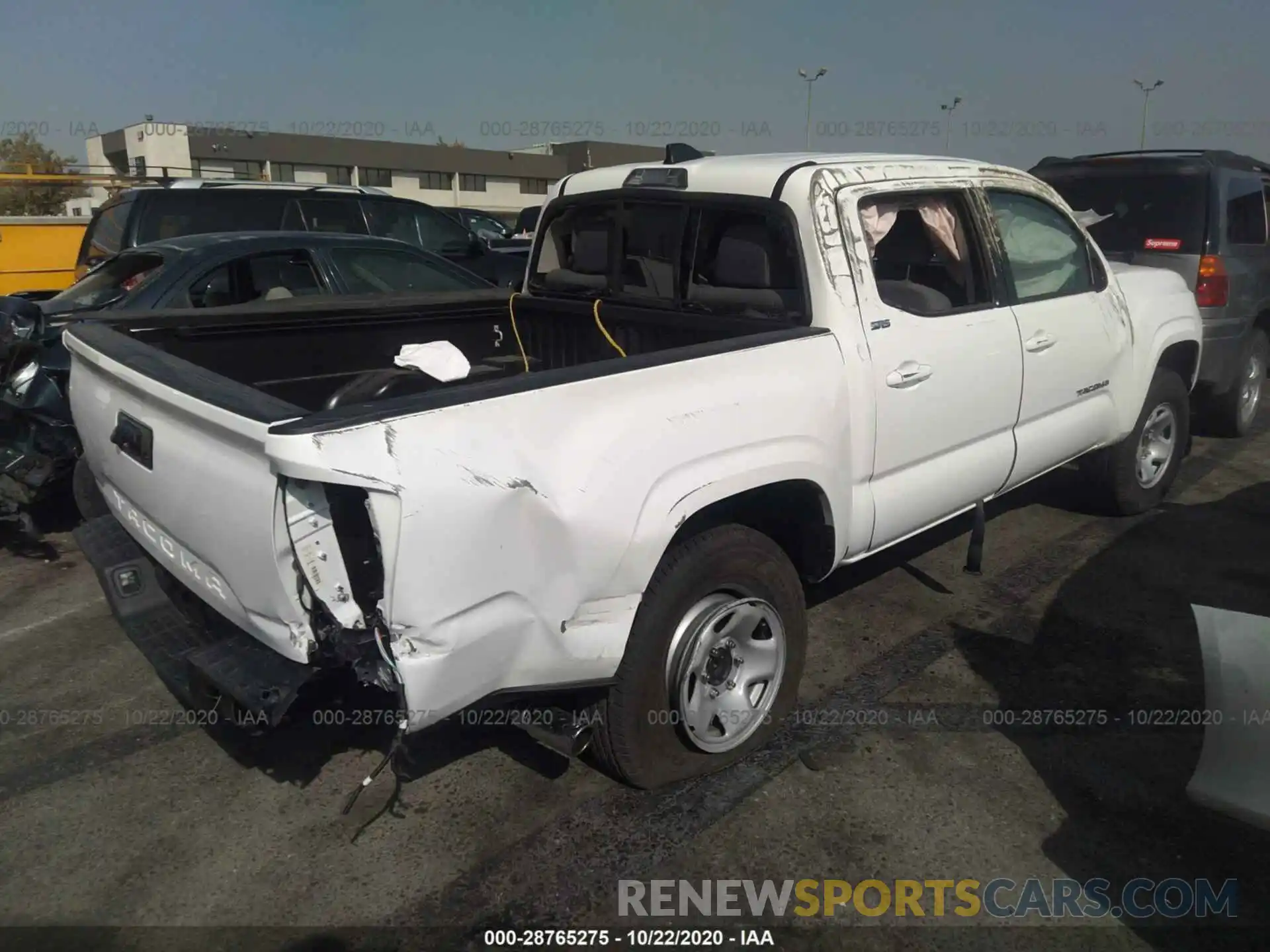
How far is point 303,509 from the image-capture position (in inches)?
86.3

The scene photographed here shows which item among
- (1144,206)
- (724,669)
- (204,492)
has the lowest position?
(724,669)

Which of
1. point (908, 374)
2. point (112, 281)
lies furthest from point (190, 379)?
point (112, 281)

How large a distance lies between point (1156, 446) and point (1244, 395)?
236 centimetres

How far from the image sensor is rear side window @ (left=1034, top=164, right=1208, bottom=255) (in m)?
6.54

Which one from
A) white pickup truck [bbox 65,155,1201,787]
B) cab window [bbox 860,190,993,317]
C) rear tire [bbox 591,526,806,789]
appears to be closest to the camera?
white pickup truck [bbox 65,155,1201,787]

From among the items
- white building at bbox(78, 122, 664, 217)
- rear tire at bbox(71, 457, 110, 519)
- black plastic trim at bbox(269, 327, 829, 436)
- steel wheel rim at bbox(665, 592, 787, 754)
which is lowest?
steel wheel rim at bbox(665, 592, 787, 754)

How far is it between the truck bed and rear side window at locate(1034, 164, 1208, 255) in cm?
Result: 398

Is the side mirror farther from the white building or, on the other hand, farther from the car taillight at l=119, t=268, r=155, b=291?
the white building

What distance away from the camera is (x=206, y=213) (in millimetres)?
8547

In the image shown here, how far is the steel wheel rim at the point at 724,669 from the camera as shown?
288 centimetres

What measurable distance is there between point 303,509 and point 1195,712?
3.20 m

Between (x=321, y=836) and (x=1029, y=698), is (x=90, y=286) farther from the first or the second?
(x=1029, y=698)

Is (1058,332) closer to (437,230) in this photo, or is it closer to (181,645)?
(181,645)

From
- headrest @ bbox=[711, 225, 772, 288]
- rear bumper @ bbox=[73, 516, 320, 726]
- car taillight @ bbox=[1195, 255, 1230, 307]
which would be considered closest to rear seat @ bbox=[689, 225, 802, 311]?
headrest @ bbox=[711, 225, 772, 288]
